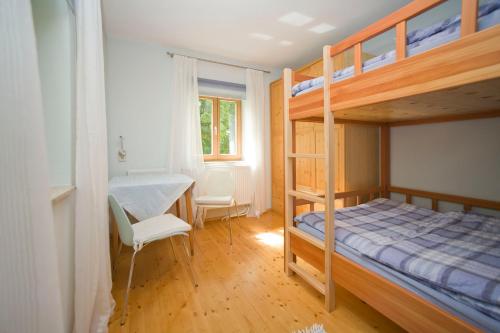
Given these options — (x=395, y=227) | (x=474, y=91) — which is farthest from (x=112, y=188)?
(x=474, y=91)

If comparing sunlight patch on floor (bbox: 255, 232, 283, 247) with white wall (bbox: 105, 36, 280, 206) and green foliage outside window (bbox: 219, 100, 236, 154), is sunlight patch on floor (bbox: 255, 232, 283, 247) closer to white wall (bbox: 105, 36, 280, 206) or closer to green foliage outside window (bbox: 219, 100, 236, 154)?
green foliage outside window (bbox: 219, 100, 236, 154)

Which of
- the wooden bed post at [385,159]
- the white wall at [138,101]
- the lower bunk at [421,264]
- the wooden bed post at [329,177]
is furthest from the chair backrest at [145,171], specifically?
the wooden bed post at [385,159]

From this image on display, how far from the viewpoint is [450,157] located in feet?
6.81

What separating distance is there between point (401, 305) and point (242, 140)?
2970 millimetres

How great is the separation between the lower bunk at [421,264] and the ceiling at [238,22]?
2070mm

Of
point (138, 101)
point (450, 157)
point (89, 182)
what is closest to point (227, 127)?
point (138, 101)

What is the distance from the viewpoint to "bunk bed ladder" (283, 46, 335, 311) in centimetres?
144

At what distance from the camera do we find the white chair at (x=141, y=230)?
1.52 meters

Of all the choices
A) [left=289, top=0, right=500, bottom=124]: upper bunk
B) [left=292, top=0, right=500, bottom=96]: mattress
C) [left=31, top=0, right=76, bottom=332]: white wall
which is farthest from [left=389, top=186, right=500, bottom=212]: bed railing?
[left=31, top=0, right=76, bottom=332]: white wall

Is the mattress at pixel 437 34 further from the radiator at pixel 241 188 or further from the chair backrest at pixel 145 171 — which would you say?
the chair backrest at pixel 145 171

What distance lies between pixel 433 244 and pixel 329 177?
0.73 metres

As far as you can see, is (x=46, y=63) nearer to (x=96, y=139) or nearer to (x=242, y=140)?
(x=96, y=139)

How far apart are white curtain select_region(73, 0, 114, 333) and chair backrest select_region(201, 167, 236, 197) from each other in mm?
1733

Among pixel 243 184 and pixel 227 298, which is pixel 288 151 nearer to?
pixel 227 298
